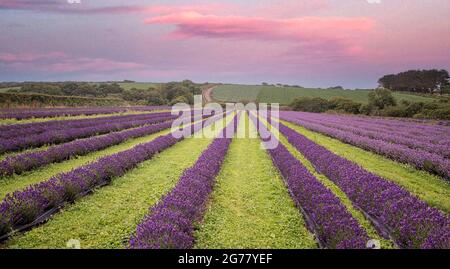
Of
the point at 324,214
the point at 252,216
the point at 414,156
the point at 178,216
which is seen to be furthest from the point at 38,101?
the point at 324,214

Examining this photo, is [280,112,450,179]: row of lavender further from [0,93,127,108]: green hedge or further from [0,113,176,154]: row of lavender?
[0,93,127,108]: green hedge

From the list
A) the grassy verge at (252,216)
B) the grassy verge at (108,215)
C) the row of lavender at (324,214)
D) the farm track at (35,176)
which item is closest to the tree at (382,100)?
the grassy verge at (252,216)

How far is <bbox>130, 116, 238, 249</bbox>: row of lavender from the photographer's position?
4.20m

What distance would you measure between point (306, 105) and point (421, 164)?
69.7 m

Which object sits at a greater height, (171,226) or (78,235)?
(171,226)

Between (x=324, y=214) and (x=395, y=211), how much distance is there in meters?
1.27

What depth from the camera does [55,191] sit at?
615 centimetres

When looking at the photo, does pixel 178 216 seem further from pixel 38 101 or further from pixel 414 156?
pixel 38 101

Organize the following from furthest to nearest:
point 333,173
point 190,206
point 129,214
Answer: point 333,173, point 129,214, point 190,206

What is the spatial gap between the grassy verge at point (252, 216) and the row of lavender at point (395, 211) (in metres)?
Answer: 1.38

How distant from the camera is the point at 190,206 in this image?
561 centimetres

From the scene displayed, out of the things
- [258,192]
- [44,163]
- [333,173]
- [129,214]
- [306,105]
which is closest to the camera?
[129,214]

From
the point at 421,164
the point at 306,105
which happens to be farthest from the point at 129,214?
the point at 306,105
